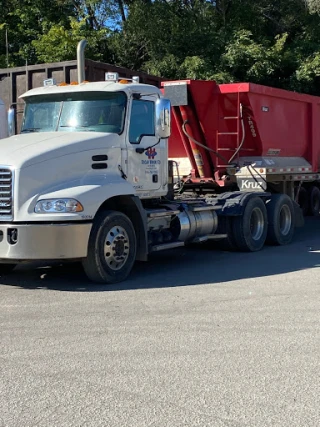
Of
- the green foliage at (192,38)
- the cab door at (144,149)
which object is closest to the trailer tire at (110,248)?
the cab door at (144,149)

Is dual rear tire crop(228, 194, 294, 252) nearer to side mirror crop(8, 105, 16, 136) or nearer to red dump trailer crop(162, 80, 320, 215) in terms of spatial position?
red dump trailer crop(162, 80, 320, 215)

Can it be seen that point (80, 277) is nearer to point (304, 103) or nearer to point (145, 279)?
point (145, 279)

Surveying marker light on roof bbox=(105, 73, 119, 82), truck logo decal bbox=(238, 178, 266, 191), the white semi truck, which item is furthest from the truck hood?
truck logo decal bbox=(238, 178, 266, 191)

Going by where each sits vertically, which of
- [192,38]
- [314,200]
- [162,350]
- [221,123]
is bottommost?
[162,350]

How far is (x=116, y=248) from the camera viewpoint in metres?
8.23

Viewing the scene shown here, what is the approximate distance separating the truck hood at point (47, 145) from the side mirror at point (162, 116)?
0.69m


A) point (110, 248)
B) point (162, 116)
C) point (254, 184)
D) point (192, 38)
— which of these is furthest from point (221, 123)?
point (192, 38)

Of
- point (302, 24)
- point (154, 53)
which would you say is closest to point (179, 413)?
point (154, 53)

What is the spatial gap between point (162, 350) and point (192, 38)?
16.2 metres

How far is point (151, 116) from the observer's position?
357 inches

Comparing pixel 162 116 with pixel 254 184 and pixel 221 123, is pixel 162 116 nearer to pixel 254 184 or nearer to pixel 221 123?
pixel 221 123

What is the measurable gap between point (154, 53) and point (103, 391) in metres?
17.1

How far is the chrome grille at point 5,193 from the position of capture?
7.55 m

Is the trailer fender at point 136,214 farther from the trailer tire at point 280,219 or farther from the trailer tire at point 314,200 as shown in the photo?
the trailer tire at point 314,200
